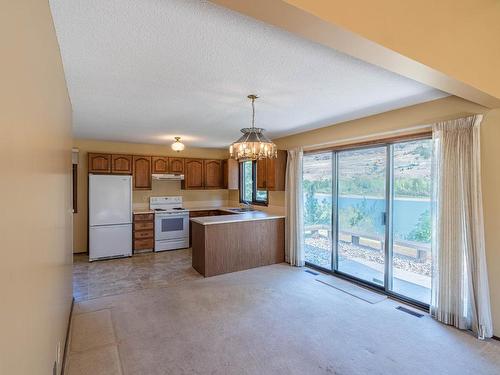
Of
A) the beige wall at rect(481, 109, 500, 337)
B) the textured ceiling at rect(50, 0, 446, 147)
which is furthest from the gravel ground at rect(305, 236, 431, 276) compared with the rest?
the textured ceiling at rect(50, 0, 446, 147)

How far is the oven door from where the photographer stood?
6.05 m

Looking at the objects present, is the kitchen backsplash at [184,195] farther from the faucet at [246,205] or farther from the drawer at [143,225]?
the faucet at [246,205]

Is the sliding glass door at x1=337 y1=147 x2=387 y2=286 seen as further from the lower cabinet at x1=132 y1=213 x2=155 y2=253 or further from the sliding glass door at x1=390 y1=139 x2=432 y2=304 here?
the lower cabinet at x1=132 y1=213 x2=155 y2=253

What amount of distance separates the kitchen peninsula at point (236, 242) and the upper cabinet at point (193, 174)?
217 centimetres

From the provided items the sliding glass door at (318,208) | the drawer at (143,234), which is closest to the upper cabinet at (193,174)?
the drawer at (143,234)

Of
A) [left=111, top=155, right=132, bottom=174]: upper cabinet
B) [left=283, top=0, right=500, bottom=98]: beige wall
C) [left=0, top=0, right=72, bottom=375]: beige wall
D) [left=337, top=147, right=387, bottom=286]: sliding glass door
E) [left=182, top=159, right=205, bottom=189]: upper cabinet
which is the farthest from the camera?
[left=182, top=159, right=205, bottom=189]: upper cabinet

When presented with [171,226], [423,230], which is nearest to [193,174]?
[171,226]

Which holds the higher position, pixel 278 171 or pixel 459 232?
pixel 278 171

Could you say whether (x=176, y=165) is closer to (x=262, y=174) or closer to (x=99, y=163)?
(x=99, y=163)

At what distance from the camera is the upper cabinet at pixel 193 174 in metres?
6.86

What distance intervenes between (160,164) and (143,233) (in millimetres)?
1680

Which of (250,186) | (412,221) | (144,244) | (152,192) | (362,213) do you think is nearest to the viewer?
(412,221)

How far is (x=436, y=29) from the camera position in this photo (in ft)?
5.90

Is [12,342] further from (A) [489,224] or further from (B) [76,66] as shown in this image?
(A) [489,224]
